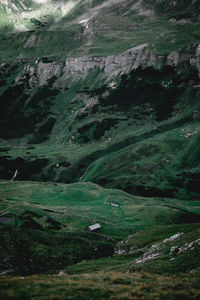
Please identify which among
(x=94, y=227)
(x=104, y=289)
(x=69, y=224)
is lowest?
(x=94, y=227)

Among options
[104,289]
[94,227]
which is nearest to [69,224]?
[94,227]

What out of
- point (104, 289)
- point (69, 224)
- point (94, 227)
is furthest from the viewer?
point (94, 227)

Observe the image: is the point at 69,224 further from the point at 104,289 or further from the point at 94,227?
the point at 104,289

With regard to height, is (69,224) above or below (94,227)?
above

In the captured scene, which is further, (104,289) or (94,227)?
(94,227)

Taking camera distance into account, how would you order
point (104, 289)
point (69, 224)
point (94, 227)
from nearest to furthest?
point (104, 289), point (69, 224), point (94, 227)

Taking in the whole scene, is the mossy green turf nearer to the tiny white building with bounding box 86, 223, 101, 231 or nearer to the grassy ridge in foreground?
the tiny white building with bounding box 86, 223, 101, 231

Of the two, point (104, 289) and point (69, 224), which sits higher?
point (104, 289)

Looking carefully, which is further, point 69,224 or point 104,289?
point 69,224

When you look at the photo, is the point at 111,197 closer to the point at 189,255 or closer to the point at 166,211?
the point at 166,211

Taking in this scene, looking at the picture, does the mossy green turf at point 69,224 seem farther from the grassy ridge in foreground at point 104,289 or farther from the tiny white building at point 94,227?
the grassy ridge in foreground at point 104,289

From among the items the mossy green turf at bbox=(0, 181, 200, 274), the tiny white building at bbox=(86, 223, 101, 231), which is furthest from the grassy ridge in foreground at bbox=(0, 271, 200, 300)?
the tiny white building at bbox=(86, 223, 101, 231)

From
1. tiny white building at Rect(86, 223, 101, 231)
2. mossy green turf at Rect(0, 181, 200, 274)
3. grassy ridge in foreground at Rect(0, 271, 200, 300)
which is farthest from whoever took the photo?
tiny white building at Rect(86, 223, 101, 231)

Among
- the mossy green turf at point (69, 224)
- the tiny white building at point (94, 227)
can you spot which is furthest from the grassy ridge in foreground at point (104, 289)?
the tiny white building at point (94, 227)
